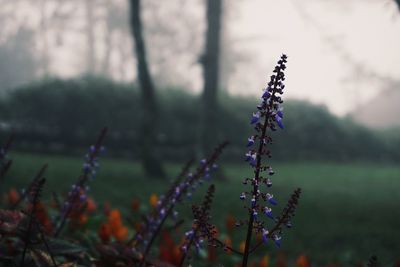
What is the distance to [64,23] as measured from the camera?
4581 cm

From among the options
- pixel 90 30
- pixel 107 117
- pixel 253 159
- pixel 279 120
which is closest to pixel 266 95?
pixel 279 120

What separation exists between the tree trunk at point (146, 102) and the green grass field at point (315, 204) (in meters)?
0.39

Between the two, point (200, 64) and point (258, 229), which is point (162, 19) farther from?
point (258, 229)

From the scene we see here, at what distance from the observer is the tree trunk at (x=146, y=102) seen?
10.7 m

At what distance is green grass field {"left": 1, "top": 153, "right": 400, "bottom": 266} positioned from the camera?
5785 mm

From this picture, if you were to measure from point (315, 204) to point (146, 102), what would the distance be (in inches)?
168

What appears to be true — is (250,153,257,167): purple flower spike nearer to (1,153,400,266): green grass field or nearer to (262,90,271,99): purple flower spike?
(262,90,271,99): purple flower spike

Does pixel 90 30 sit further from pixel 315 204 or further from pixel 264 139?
pixel 264 139

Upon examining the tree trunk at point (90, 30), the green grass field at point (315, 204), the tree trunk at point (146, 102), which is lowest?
the green grass field at point (315, 204)

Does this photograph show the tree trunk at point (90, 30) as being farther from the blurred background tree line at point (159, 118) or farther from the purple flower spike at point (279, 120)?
the purple flower spike at point (279, 120)

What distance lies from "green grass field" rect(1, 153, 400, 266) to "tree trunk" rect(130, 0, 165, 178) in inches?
15.2

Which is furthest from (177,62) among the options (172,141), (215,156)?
(215,156)


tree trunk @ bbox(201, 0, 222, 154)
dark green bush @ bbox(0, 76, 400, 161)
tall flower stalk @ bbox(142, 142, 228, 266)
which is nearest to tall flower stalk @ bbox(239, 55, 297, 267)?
tall flower stalk @ bbox(142, 142, 228, 266)

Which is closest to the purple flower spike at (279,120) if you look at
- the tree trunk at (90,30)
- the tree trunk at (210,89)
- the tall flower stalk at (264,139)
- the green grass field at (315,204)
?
the tall flower stalk at (264,139)
